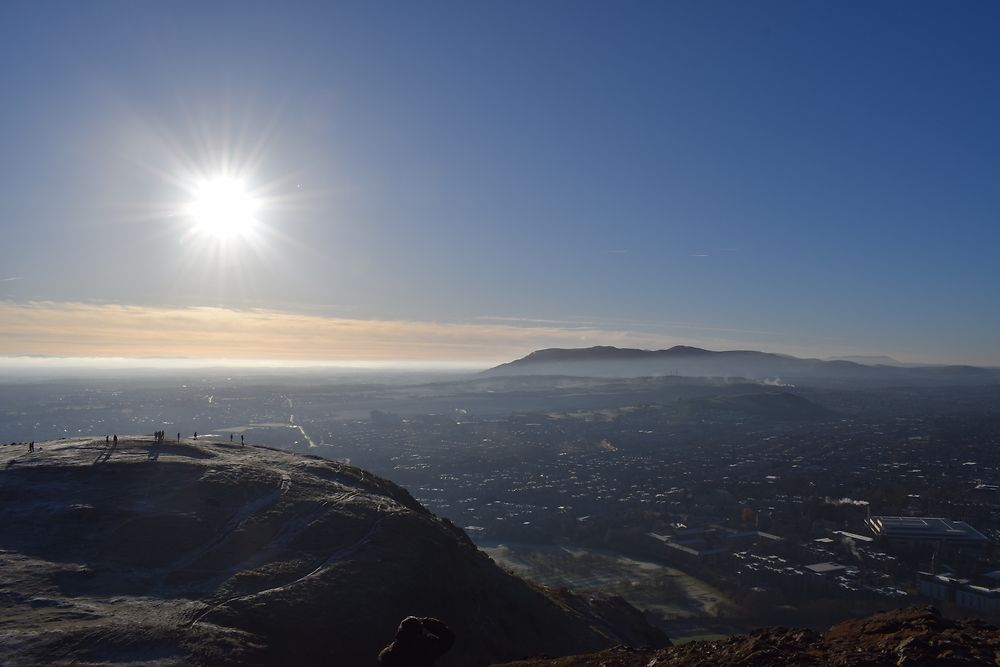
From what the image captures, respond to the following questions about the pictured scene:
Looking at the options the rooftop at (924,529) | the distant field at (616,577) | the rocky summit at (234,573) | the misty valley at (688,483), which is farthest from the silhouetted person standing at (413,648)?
the rooftop at (924,529)

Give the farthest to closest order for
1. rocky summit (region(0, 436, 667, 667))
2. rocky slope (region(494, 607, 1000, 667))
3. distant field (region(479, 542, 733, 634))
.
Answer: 1. distant field (region(479, 542, 733, 634))
2. rocky summit (region(0, 436, 667, 667))
3. rocky slope (region(494, 607, 1000, 667))

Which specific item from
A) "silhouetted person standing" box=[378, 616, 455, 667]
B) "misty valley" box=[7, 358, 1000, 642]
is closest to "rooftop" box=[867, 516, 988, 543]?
"misty valley" box=[7, 358, 1000, 642]

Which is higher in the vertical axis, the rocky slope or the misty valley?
the rocky slope

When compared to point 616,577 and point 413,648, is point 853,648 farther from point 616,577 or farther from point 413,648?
point 616,577

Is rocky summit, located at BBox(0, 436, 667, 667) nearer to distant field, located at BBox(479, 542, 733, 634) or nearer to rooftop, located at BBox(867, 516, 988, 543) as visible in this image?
distant field, located at BBox(479, 542, 733, 634)

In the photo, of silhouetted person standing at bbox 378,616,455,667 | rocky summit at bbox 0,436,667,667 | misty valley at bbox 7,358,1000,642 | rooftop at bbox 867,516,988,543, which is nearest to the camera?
silhouetted person standing at bbox 378,616,455,667

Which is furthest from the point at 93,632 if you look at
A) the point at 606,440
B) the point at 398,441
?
the point at 606,440

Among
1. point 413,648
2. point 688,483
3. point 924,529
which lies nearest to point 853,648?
point 413,648
